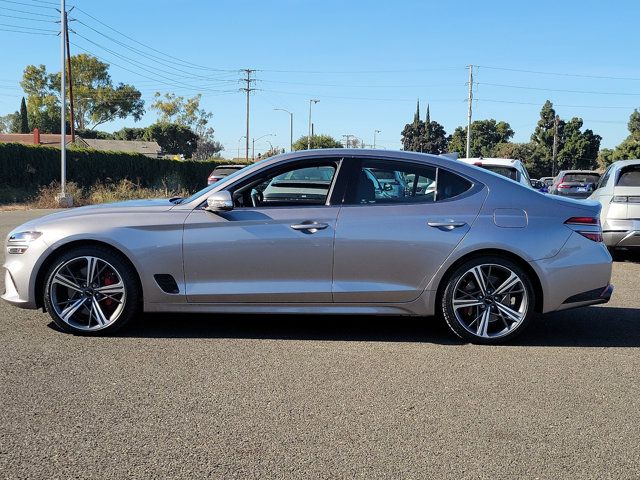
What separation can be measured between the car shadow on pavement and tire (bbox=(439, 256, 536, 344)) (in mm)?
200

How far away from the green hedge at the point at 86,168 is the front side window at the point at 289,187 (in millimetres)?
27182

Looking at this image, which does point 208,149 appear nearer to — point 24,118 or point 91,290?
point 24,118

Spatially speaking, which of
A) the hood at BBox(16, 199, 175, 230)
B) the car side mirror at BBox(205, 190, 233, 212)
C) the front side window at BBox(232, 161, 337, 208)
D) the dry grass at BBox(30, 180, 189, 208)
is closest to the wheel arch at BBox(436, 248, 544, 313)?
the front side window at BBox(232, 161, 337, 208)

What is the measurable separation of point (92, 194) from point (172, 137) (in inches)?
2653

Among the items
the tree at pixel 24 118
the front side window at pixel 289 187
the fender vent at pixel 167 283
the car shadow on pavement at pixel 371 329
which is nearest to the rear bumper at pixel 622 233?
the car shadow on pavement at pixel 371 329

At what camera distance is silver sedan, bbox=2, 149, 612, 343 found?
5.32 m

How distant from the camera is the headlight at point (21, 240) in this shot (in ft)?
17.8

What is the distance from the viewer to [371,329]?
5.96 meters

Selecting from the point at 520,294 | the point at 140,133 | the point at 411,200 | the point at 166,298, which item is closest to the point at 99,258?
the point at 166,298

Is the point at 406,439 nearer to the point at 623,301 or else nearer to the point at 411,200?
the point at 411,200

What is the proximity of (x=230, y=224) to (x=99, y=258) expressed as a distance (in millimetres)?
1113

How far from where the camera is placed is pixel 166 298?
17.7 feet

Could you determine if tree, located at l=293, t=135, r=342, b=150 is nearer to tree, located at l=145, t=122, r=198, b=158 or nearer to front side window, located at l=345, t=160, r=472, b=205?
tree, located at l=145, t=122, r=198, b=158

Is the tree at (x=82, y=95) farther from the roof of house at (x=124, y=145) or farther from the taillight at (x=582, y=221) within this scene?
the taillight at (x=582, y=221)
